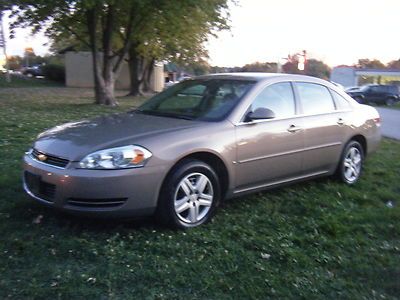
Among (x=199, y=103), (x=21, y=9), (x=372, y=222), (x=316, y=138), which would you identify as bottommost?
(x=372, y=222)

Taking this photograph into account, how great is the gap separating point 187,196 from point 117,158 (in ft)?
2.51

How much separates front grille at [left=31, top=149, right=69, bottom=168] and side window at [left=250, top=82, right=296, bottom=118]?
202cm

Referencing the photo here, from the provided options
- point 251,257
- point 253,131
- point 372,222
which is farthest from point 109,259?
point 372,222

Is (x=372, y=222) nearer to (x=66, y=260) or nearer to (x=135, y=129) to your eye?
(x=135, y=129)

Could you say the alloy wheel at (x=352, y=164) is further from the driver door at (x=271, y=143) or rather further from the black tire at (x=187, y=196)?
the black tire at (x=187, y=196)

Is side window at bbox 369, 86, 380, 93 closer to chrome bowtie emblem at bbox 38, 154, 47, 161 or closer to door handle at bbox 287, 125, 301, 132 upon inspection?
door handle at bbox 287, 125, 301, 132

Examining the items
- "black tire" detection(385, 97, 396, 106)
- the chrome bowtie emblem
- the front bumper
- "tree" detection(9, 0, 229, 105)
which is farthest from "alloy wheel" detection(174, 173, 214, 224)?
"black tire" detection(385, 97, 396, 106)

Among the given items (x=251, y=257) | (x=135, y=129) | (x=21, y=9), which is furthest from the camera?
(x=21, y=9)

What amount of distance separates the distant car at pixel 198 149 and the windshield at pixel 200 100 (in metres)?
0.01

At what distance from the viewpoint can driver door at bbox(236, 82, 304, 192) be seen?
4.95m

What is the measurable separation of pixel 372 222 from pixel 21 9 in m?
16.3

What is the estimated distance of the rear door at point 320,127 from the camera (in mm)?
5707

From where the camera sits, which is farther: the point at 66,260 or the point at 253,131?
the point at 253,131

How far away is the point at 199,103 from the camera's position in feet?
17.5
